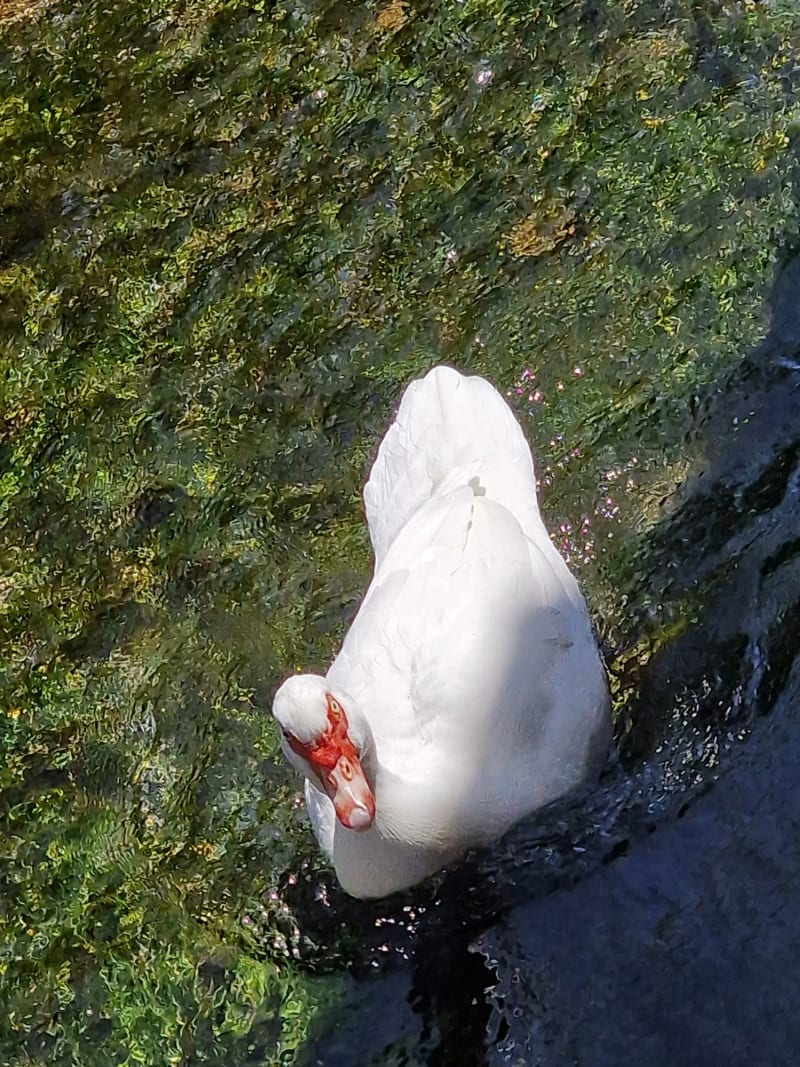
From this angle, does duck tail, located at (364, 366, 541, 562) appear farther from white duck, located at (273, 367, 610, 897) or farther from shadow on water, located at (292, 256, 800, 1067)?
shadow on water, located at (292, 256, 800, 1067)

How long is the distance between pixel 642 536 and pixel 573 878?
3.72ft

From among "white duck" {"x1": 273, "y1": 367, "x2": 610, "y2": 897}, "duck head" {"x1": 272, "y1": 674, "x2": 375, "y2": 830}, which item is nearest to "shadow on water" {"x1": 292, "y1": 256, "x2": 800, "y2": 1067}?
"white duck" {"x1": 273, "y1": 367, "x2": 610, "y2": 897}

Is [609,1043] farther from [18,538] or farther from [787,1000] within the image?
[18,538]

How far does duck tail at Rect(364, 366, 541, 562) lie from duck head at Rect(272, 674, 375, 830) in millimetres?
928

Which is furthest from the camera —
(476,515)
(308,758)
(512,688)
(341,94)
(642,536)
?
(341,94)

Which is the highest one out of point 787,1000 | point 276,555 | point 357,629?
point 357,629

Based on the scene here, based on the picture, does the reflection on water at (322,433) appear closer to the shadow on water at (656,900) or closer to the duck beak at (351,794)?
the shadow on water at (656,900)

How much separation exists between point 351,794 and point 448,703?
0.42 metres

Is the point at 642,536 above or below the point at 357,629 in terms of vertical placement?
below

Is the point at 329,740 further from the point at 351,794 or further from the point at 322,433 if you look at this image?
the point at 322,433

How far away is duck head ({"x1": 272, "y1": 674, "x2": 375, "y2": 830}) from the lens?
333 centimetres

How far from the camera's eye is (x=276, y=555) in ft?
15.6

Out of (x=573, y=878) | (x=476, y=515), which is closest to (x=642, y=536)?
(x=476, y=515)

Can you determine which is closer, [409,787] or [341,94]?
[409,787]
